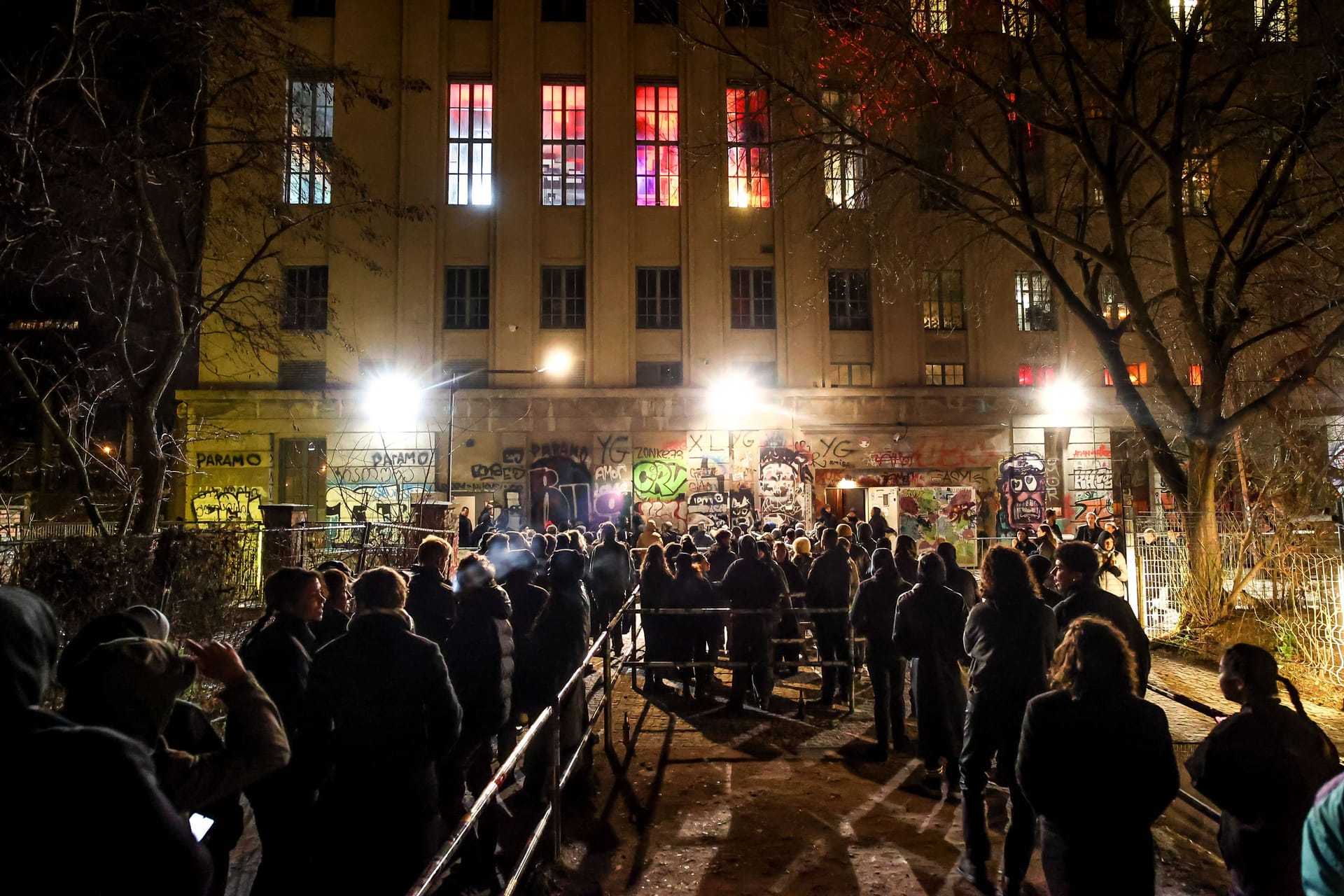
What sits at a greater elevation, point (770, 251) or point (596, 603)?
point (770, 251)

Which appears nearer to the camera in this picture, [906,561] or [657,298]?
[906,561]

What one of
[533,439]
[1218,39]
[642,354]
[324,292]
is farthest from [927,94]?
[324,292]

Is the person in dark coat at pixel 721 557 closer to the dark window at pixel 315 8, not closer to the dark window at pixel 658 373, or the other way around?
the dark window at pixel 658 373

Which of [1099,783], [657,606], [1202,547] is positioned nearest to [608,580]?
[657,606]

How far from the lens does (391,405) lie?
23.3 meters

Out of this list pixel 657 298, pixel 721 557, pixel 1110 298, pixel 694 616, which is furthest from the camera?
pixel 657 298

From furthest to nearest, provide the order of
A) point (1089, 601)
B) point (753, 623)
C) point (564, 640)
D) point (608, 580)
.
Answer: point (608, 580), point (753, 623), point (564, 640), point (1089, 601)

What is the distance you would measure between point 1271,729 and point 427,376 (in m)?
23.5

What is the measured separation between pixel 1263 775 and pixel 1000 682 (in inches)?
67.5

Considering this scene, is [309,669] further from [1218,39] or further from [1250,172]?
[1250,172]

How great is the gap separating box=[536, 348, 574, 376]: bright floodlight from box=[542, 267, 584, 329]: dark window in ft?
3.17

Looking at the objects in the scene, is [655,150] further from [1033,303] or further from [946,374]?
[1033,303]

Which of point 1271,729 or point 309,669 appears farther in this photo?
point 309,669

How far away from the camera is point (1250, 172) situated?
23.5 metres
